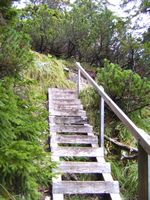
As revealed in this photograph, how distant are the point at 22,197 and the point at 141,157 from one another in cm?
109

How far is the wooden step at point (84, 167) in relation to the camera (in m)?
4.11

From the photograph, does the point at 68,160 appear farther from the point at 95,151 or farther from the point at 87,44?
the point at 87,44

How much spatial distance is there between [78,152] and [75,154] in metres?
0.06

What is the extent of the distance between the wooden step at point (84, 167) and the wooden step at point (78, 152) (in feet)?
0.88

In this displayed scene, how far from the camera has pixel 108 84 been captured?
624 centimetres

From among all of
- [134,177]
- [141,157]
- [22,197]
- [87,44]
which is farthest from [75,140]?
[87,44]

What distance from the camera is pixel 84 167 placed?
4191mm

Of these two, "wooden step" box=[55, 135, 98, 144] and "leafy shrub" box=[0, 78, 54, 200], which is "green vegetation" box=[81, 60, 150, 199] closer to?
"wooden step" box=[55, 135, 98, 144]

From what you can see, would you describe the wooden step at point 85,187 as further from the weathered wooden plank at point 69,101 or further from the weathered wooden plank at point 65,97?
the weathered wooden plank at point 65,97

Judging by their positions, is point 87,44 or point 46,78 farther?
point 87,44

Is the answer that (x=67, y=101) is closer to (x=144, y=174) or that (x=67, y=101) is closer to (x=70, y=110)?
(x=70, y=110)

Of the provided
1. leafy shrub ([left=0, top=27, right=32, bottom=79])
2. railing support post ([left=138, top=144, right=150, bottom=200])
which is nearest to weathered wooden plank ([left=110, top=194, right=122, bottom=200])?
railing support post ([left=138, top=144, right=150, bottom=200])

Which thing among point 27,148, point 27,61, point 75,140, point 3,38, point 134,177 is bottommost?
point 134,177

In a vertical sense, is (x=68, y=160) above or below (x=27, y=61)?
below
